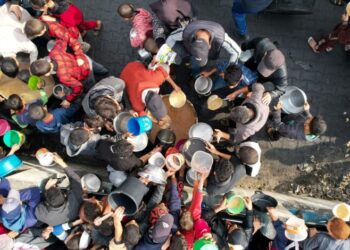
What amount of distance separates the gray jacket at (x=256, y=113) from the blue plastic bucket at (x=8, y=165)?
3355 millimetres

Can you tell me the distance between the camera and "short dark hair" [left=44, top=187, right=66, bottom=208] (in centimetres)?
511

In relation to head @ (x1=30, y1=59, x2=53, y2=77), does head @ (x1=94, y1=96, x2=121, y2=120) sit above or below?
below

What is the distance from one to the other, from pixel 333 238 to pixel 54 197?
3585 mm

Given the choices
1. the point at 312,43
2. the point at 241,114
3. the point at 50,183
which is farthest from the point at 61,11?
the point at 312,43

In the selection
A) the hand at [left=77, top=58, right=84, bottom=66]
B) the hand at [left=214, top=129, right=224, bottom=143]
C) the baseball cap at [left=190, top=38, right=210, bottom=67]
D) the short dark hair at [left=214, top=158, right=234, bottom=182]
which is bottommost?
the hand at [left=214, top=129, right=224, bottom=143]

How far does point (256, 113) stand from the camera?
532 centimetres

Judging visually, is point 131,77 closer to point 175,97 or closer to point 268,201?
point 175,97

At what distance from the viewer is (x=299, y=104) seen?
6.00 meters

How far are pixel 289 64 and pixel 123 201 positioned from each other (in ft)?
12.8

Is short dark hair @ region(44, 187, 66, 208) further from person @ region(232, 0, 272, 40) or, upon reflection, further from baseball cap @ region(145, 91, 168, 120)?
person @ region(232, 0, 272, 40)

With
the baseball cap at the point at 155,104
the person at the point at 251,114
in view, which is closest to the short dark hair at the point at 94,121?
the baseball cap at the point at 155,104

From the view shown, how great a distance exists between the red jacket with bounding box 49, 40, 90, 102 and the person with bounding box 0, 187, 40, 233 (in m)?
1.57

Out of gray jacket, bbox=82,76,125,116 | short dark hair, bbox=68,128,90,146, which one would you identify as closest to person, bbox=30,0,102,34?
gray jacket, bbox=82,76,125,116

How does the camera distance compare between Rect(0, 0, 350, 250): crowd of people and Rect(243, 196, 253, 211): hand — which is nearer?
Rect(0, 0, 350, 250): crowd of people
